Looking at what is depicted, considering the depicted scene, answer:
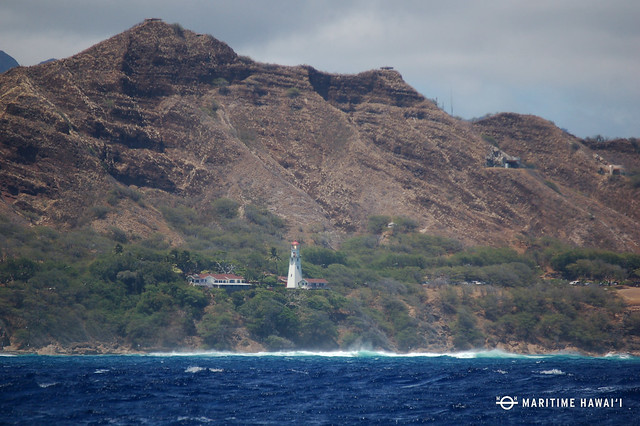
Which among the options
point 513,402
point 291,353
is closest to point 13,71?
point 291,353

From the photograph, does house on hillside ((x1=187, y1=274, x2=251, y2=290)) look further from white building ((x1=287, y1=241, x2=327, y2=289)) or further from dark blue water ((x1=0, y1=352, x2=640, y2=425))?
dark blue water ((x1=0, y1=352, x2=640, y2=425))

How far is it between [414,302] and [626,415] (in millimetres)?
63766

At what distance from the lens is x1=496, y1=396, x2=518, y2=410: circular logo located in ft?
179

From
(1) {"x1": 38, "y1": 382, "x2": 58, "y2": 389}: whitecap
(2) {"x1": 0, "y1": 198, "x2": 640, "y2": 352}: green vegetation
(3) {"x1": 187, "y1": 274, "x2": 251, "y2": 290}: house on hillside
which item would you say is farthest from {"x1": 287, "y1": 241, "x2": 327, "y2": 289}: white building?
(1) {"x1": 38, "y1": 382, "x2": 58, "y2": 389}: whitecap

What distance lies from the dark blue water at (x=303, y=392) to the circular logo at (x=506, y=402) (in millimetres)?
70

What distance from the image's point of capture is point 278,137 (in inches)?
6245

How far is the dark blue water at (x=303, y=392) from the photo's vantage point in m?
49.8

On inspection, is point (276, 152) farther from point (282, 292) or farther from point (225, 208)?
point (282, 292)

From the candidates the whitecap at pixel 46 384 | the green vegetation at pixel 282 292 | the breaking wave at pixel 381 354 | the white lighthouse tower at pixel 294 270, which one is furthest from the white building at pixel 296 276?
the whitecap at pixel 46 384

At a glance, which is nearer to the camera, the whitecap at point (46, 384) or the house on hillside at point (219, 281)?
the whitecap at point (46, 384)

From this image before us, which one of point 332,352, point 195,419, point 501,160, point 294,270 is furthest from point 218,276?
point 501,160

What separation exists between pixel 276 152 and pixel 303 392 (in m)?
99.2

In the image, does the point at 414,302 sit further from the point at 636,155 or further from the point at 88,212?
the point at 636,155

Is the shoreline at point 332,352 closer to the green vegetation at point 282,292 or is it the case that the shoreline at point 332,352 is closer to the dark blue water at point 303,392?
the green vegetation at point 282,292
